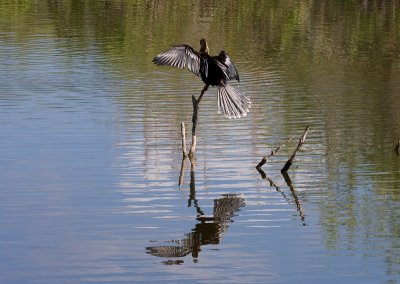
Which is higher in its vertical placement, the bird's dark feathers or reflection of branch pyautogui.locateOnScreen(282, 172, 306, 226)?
the bird's dark feathers

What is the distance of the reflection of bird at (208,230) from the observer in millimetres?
11156

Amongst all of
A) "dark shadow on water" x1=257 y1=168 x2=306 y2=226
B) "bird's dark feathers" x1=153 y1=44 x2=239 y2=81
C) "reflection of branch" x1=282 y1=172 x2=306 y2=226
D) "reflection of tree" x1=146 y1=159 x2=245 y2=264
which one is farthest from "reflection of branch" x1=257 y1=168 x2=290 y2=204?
"bird's dark feathers" x1=153 y1=44 x2=239 y2=81

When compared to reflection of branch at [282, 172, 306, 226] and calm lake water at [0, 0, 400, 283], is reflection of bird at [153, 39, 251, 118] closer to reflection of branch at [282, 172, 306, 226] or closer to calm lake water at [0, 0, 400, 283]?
calm lake water at [0, 0, 400, 283]

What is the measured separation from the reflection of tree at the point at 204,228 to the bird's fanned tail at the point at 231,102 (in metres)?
1.73

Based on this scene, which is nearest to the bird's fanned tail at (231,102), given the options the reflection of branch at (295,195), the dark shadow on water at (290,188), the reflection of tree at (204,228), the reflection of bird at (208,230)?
the dark shadow on water at (290,188)

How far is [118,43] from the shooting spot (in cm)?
2858

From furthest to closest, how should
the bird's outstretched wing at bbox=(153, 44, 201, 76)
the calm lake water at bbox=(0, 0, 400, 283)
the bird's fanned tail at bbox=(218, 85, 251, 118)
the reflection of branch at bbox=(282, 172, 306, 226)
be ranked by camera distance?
the bird's fanned tail at bbox=(218, 85, 251, 118) < the bird's outstretched wing at bbox=(153, 44, 201, 76) < the reflection of branch at bbox=(282, 172, 306, 226) < the calm lake water at bbox=(0, 0, 400, 283)

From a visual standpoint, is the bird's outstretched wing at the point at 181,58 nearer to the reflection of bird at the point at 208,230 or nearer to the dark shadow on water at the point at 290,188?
the dark shadow on water at the point at 290,188

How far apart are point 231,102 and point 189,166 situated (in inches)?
43.5

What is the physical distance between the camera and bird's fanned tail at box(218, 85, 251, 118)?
15.6 metres

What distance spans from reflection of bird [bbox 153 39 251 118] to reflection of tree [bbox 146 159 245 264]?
1.78m

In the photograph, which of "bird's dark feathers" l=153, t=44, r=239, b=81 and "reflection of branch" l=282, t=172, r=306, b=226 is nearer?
"reflection of branch" l=282, t=172, r=306, b=226

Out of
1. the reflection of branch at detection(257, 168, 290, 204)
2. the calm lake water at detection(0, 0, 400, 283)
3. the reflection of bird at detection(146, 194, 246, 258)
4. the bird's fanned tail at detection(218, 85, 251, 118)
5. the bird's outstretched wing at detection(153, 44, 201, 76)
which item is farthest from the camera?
the bird's fanned tail at detection(218, 85, 251, 118)

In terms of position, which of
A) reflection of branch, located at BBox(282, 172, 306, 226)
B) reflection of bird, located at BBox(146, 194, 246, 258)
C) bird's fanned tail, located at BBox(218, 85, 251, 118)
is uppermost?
bird's fanned tail, located at BBox(218, 85, 251, 118)
